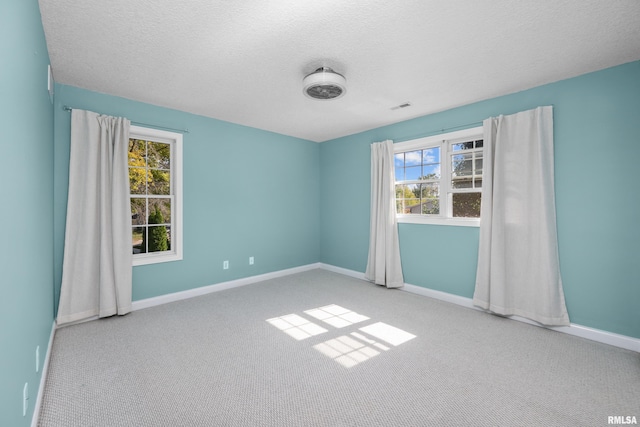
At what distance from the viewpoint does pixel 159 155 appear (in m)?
3.82

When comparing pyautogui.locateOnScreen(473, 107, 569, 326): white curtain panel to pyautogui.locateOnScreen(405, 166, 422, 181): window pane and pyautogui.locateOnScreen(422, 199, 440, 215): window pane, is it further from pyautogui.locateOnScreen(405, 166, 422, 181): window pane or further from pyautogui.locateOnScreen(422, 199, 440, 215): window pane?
pyautogui.locateOnScreen(405, 166, 422, 181): window pane

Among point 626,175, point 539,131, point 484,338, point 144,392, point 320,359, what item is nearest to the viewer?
point 144,392

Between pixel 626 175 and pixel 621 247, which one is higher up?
pixel 626 175

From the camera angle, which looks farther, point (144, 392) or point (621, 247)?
point (621, 247)

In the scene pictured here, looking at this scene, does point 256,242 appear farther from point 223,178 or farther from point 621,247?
point 621,247

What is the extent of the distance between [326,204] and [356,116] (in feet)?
6.59

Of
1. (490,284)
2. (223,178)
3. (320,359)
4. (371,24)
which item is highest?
(371,24)

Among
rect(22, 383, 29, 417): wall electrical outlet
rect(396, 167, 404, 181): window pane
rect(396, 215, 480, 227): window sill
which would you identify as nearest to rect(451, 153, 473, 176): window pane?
rect(396, 215, 480, 227): window sill

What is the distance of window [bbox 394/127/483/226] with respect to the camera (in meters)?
3.69

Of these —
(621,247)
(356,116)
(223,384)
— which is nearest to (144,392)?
(223,384)

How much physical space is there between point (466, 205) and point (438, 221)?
16.3 inches

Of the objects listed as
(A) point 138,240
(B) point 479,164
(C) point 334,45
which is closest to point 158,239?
(A) point 138,240

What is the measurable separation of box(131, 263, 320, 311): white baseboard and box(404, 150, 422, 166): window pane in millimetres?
2689

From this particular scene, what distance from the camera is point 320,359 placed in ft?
7.86
